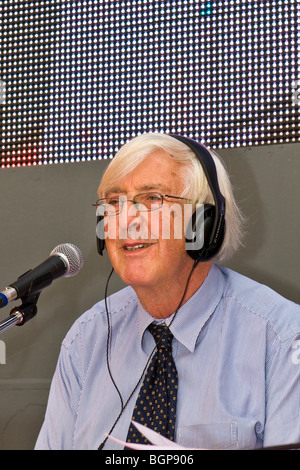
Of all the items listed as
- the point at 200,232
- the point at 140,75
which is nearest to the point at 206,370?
the point at 200,232

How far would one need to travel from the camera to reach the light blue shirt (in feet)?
4.40

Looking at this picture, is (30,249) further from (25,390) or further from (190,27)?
(190,27)

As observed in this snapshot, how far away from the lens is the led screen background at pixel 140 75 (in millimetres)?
2029

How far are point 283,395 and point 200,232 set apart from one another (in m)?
0.47

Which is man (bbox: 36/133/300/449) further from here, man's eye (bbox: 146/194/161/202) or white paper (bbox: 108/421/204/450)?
white paper (bbox: 108/421/204/450)

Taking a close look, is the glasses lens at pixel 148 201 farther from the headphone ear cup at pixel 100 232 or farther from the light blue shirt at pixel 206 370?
the light blue shirt at pixel 206 370

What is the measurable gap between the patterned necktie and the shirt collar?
0.04 metres

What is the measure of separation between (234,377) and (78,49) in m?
1.55

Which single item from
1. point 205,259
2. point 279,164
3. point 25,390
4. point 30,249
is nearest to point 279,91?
point 279,164

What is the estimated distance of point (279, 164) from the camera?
1.96 m

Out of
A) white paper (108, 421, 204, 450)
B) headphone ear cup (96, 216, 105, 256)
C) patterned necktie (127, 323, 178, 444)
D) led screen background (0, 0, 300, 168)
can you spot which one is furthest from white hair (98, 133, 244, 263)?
white paper (108, 421, 204, 450)

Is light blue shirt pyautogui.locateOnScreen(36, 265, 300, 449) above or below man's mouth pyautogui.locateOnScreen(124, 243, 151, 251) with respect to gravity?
below

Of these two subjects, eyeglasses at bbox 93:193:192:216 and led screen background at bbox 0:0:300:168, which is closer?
eyeglasses at bbox 93:193:192:216
